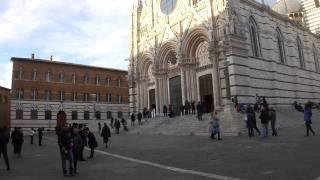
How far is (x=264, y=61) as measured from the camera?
2998 centimetres

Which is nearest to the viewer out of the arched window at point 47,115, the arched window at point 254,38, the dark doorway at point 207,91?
the dark doorway at point 207,91

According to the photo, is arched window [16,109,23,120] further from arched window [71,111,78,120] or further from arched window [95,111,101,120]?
arched window [95,111,101,120]

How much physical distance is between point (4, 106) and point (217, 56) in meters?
34.0

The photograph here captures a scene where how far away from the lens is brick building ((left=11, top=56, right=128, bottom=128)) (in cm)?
4459

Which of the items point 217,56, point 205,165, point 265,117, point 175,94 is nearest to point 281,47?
point 217,56

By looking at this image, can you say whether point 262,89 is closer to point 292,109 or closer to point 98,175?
point 292,109

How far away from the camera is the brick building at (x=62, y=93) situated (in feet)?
146

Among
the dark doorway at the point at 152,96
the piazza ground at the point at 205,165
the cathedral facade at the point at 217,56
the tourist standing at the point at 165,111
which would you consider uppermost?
the cathedral facade at the point at 217,56

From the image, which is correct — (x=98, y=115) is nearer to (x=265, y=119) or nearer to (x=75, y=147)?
(x=265, y=119)

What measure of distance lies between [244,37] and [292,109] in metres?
9.88

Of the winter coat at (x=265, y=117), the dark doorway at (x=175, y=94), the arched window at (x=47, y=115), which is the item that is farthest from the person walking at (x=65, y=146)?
the arched window at (x=47, y=115)

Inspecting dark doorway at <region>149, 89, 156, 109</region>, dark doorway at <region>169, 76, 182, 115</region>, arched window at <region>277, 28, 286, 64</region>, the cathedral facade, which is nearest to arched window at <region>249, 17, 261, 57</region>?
the cathedral facade

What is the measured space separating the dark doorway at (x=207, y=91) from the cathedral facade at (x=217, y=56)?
10 centimetres

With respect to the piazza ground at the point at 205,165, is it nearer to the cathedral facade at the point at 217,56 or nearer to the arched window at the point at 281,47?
the cathedral facade at the point at 217,56
